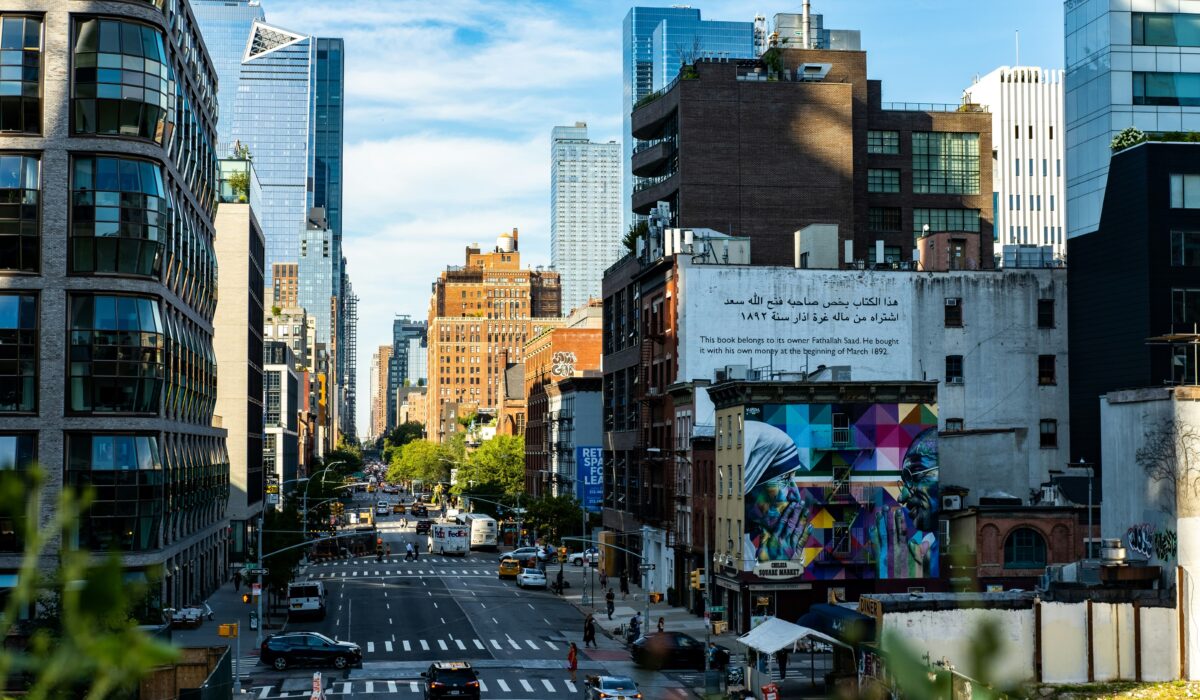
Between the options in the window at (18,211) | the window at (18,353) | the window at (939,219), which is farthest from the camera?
the window at (939,219)

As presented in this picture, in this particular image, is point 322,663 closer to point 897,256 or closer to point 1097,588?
point 1097,588

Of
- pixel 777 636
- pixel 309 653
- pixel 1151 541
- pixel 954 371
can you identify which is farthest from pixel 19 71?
pixel 954 371

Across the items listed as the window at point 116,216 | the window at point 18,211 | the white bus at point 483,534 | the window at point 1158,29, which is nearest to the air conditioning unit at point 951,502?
the window at point 1158,29

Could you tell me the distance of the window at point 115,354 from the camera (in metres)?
62.4

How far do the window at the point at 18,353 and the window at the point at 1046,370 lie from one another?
5601cm

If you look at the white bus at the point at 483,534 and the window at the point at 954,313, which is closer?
the window at the point at 954,313

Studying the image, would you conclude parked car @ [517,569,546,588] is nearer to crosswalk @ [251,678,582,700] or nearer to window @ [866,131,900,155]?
window @ [866,131,900,155]

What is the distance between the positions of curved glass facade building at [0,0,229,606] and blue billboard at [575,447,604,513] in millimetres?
54982

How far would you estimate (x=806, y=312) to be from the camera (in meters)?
81.1

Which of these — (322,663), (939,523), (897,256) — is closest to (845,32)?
(897,256)

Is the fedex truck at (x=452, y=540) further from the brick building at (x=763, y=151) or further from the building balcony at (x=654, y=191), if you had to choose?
the brick building at (x=763, y=151)

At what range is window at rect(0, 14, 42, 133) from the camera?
61125 mm

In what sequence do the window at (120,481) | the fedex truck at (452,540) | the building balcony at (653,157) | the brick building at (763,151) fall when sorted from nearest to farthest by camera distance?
the window at (120,481) → the brick building at (763,151) → the building balcony at (653,157) → the fedex truck at (452,540)

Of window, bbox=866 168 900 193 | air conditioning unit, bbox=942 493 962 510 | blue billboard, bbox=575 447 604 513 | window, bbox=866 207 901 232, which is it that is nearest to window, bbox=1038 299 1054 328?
air conditioning unit, bbox=942 493 962 510
